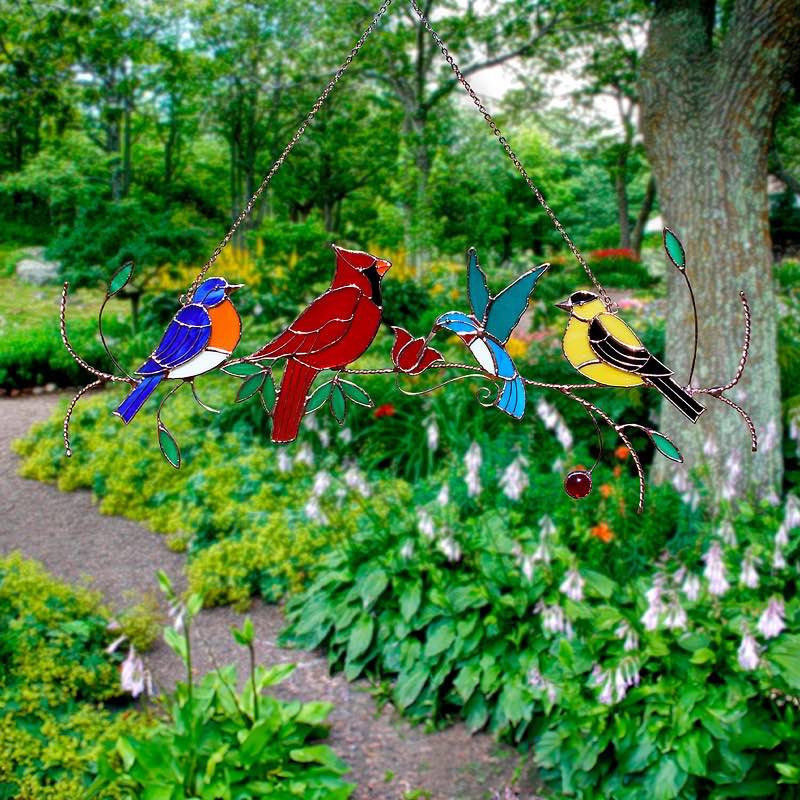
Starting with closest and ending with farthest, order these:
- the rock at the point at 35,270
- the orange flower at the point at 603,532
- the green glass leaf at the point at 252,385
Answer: the green glass leaf at the point at 252,385, the orange flower at the point at 603,532, the rock at the point at 35,270

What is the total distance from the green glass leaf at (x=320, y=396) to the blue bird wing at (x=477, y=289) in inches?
11.5

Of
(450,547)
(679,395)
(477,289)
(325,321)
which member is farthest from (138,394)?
(450,547)

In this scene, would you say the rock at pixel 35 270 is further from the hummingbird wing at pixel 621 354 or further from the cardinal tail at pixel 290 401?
the hummingbird wing at pixel 621 354

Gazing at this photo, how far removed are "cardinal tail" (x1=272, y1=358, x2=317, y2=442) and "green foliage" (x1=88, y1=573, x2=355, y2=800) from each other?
164 cm

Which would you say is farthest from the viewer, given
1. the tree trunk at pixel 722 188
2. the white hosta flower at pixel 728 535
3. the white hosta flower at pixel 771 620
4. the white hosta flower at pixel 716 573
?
the tree trunk at pixel 722 188

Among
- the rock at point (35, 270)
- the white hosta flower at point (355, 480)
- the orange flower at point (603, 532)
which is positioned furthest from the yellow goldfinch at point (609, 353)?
the rock at point (35, 270)

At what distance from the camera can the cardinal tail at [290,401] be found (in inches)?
53.4

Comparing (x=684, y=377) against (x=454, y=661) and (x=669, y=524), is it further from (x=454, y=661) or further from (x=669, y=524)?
(x=454, y=661)

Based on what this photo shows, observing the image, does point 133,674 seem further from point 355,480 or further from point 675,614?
point 675,614

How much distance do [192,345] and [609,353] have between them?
0.66 m

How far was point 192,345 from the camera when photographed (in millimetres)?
1297

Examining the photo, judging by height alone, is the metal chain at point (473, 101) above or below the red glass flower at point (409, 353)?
above

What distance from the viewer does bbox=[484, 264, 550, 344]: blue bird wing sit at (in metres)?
1.31

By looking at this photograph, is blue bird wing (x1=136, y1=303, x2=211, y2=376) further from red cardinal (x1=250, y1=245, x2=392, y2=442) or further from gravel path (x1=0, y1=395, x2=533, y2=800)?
gravel path (x1=0, y1=395, x2=533, y2=800)
